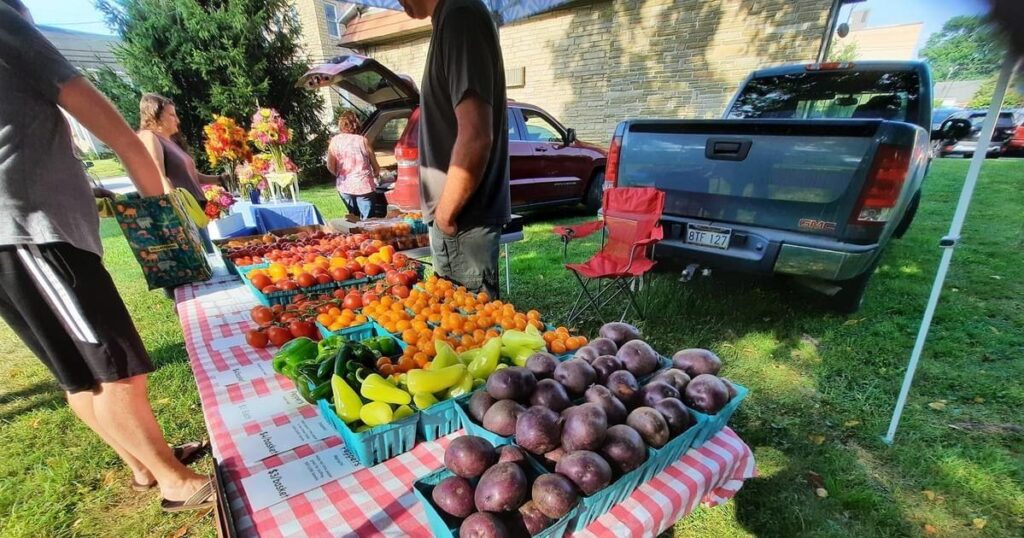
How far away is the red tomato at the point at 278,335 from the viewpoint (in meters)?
1.85

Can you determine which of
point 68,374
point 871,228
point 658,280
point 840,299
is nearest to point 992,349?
point 840,299

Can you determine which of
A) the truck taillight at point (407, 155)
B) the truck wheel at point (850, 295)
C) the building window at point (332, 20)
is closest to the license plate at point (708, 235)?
the truck wheel at point (850, 295)

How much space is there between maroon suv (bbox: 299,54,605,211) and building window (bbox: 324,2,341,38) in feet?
36.2

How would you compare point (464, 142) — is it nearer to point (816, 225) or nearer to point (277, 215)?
point (816, 225)

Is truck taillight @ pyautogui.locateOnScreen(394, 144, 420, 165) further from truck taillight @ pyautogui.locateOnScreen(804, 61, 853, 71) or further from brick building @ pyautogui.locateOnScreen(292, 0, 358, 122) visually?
brick building @ pyautogui.locateOnScreen(292, 0, 358, 122)

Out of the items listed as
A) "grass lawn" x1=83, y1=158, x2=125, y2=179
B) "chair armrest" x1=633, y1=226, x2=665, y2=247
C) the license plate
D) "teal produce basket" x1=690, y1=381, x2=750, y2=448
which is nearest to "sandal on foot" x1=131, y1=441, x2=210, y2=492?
"teal produce basket" x1=690, y1=381, x2=750, y2=448

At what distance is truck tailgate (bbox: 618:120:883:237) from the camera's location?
2826 millimetres

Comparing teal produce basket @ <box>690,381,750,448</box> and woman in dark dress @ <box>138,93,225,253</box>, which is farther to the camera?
woman in dark dress @ <box>138,93,225,253</box>

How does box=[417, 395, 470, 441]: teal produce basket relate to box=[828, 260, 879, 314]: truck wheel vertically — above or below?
above

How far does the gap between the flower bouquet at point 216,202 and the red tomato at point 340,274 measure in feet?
7.52

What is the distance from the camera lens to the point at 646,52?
9148 millimetres

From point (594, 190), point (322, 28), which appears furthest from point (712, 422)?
point (322, 28)

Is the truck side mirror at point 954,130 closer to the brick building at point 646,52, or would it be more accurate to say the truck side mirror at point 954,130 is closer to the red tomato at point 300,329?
the brick building at point 646,52

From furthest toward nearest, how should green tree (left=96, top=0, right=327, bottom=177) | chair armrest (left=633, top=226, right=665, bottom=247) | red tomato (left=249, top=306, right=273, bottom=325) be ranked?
green tree (left=96, top=0, right=327, bottom=177) < chair armrest (left=633, top=226, right=665, bottom=247) < red tomato (left=249, top=306, right=273, bottom=325)
